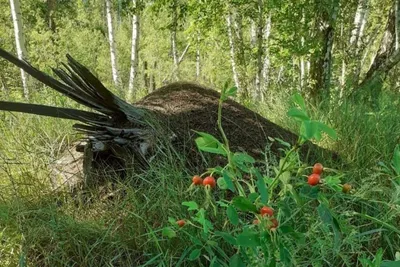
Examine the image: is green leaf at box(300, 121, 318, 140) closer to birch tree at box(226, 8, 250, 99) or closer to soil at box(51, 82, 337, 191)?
soil at box(51, 82, 337, 191)

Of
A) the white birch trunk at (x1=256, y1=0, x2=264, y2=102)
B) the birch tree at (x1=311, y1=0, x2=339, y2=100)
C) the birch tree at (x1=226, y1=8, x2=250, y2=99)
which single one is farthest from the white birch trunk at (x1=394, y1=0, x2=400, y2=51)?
the birch tree at (x1=226, y1=8, x2=250, y2=99)

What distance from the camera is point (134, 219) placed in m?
1.86

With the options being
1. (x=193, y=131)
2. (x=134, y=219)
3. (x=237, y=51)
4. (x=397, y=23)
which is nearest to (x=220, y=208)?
(x=134, y=219)

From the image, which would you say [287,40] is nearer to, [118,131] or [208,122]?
[208,122]

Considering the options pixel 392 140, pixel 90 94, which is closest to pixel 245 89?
pixel 392 140

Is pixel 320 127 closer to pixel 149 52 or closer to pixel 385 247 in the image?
pixel 385 247

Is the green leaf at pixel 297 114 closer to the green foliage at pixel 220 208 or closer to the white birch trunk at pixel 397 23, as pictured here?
the green foliage at pixel 220 208

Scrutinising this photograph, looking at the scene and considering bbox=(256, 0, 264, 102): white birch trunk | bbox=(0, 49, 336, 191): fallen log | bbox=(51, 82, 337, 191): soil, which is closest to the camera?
bbox=(0, 49, 336, 191): fallen log

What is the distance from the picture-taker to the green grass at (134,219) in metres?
1.60

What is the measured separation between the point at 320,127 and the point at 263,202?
0.82 feet

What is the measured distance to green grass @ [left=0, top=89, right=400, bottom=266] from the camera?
63.2 inches

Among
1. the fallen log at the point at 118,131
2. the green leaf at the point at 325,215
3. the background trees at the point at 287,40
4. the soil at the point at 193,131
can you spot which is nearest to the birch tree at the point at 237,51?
the background trees at the point at 287,40

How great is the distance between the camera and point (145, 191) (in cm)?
203

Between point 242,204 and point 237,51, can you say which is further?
point 237,51
